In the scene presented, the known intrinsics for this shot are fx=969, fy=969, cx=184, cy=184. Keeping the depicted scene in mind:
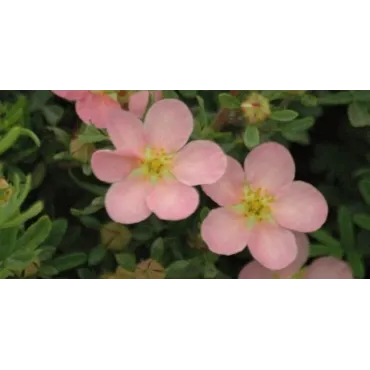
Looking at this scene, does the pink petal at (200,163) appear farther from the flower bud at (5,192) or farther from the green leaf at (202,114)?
the flower bud at (5,192)

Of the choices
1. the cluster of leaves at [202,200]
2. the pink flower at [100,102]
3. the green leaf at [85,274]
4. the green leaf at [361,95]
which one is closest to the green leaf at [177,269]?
the cluster of leaves at [202,200]

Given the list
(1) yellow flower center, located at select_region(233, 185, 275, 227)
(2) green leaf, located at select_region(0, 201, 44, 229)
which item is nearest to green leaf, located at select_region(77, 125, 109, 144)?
(2) green leaf, located at select_region(0, 201, 44, 229)

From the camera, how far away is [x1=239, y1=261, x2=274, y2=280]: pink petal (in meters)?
1.29

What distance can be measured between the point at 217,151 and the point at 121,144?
13 cm

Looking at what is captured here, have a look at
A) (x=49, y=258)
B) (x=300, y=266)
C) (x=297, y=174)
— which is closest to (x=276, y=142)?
(x=297, y=174)

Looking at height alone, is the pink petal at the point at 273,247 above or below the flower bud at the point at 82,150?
below

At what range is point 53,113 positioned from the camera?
1288mm

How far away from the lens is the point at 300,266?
129 centimetres

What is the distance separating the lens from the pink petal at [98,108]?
1.27 m

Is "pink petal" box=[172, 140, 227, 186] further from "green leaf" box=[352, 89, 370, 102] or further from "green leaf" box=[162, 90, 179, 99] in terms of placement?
"green leaf" box=[352, 89, 370, 102]

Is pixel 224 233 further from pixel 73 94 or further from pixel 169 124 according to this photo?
pixel 73 94

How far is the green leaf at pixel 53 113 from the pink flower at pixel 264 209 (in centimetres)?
22

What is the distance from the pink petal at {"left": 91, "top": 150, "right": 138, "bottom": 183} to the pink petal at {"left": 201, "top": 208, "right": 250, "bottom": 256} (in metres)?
0.12

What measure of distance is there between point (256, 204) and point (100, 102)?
0.81 feet
